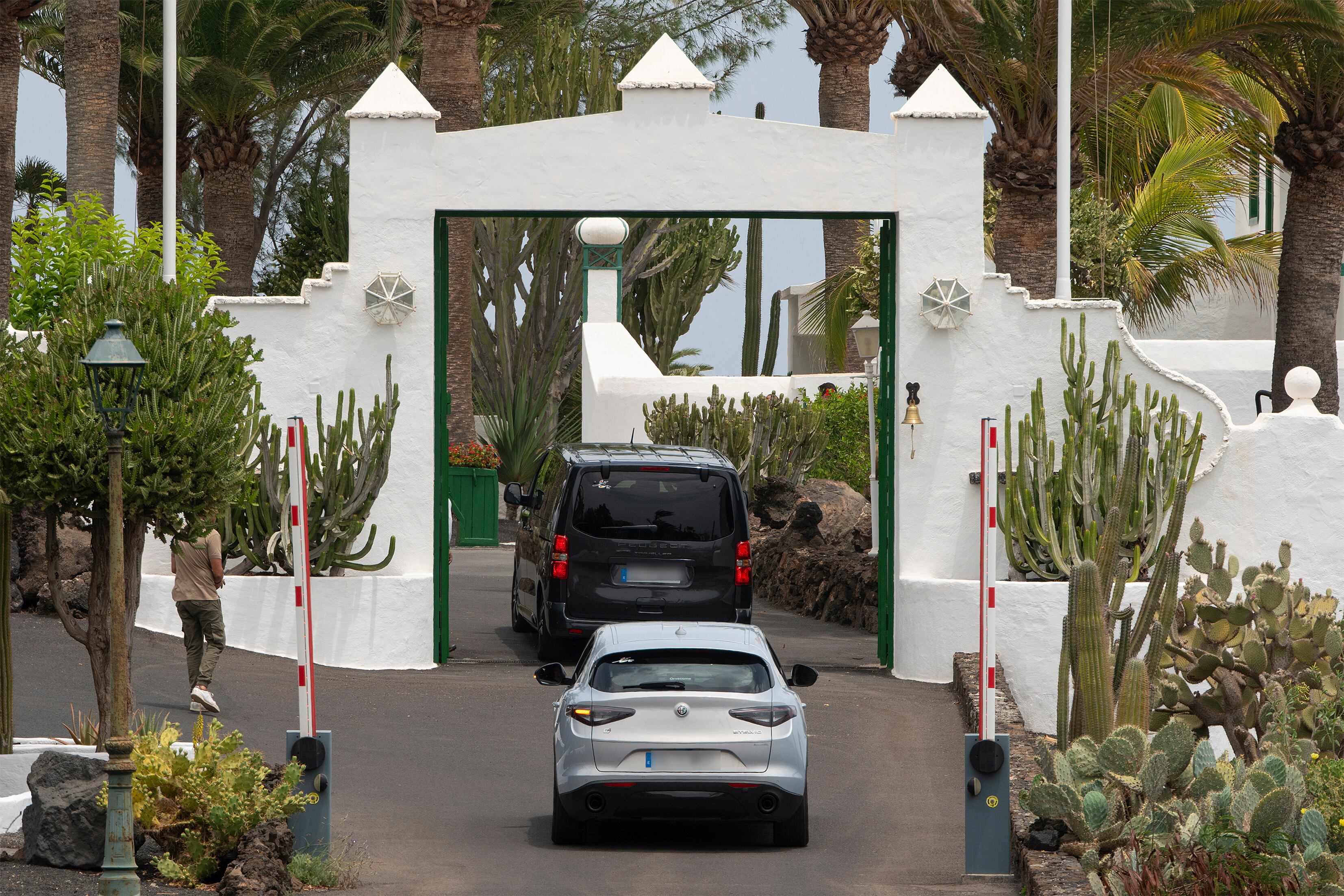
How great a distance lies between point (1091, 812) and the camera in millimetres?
8664

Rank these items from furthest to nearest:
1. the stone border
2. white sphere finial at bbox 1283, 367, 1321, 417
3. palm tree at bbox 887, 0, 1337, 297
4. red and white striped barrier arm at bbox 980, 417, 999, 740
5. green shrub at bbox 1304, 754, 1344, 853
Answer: palm tree at bbox 887, 0, 1337, 297 < white sphere finial at bbox 1283, 367, 1321, 417 < red and white striped barrier arm at bbox 980, 417, 999, 740 < the stone border < green shrub at bbox 1304, 754, 1344, 853

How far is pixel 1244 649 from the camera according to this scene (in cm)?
1180

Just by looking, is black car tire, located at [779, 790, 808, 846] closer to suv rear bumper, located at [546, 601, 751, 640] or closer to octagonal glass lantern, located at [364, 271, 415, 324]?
suv rear bumper, located at [546, 601, 751, 640]

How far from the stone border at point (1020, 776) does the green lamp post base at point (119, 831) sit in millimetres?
4238

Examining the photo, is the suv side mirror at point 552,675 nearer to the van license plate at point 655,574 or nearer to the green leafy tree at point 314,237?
the van license plate at point 655,574

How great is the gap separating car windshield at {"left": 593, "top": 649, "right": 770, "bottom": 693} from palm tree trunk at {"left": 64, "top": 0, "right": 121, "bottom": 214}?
41.3 feet

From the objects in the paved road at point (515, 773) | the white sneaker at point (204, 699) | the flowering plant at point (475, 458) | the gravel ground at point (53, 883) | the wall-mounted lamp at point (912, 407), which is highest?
the wall-mounted lamp at point (912, 407)

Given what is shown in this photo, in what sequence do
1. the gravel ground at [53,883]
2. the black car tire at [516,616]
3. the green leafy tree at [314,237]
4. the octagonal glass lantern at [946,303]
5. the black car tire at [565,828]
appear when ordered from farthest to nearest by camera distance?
the green leafy tree at [314,237], the black car tire at [516,616], the octagonal glass lantern at [946,303], the black car tire at [565,828], the gravel ground at [53,883]

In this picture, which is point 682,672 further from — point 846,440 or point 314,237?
point 314,237

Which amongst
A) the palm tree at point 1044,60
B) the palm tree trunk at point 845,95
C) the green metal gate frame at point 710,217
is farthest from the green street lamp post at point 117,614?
the palm tree trunk at point 845,95

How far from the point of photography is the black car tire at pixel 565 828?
31.5 feet

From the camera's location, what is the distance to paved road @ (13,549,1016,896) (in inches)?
358

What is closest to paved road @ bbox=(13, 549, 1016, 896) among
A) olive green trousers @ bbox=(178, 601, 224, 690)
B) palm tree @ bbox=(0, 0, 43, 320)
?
olive green trousers @ bbox=(178, 601, 224, 690)

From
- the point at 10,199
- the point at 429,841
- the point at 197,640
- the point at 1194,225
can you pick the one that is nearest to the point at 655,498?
the point at 197,640
